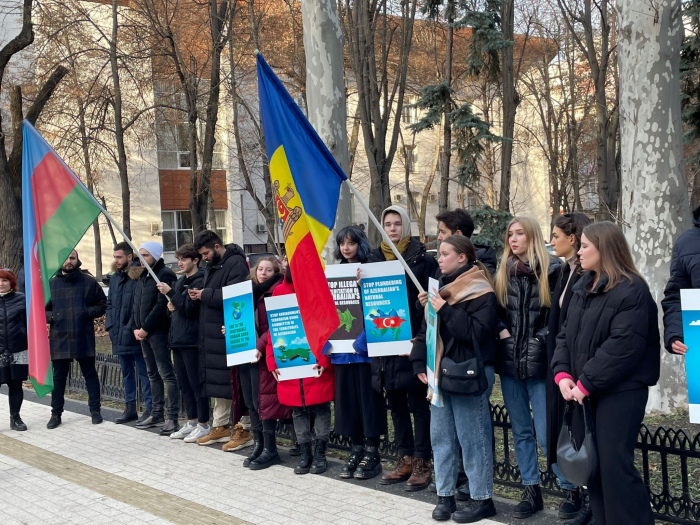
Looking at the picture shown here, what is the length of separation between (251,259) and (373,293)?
6.77 metres

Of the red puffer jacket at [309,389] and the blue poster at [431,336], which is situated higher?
the blue poster at [431,336]

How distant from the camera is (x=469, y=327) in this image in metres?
5.46

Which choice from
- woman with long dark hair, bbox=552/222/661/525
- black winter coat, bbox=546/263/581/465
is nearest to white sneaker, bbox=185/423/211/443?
black winter coat, bbox=546/263/581/465

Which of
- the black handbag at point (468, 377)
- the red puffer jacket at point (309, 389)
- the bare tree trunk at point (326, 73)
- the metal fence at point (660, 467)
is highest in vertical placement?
the bare tree trunk at point (326, 73)

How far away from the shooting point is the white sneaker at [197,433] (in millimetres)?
8703

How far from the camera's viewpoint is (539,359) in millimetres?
5457

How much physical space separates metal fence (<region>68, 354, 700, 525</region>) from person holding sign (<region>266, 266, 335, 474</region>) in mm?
510

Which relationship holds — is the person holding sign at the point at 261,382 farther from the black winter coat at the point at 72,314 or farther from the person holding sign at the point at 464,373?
the black winter coat at the point at 72,314

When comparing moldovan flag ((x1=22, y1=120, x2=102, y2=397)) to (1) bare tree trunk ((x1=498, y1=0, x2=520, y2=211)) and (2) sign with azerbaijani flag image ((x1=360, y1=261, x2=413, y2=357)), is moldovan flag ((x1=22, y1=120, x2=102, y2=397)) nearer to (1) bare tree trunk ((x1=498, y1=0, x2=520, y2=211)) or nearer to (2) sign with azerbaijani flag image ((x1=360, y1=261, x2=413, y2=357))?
(2) sign with azerbaijani flag image ((x1=360, y1=261, x2=413, y2=357))

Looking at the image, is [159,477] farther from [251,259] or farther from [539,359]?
[251,259]

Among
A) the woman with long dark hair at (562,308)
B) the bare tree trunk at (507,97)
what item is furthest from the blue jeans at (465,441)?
the bare tree trunk at (507,97)

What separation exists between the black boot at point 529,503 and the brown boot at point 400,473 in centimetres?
119

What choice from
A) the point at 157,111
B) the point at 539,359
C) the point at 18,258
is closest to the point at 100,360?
the point at 18,258

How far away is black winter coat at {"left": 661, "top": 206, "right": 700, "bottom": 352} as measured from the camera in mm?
5148
